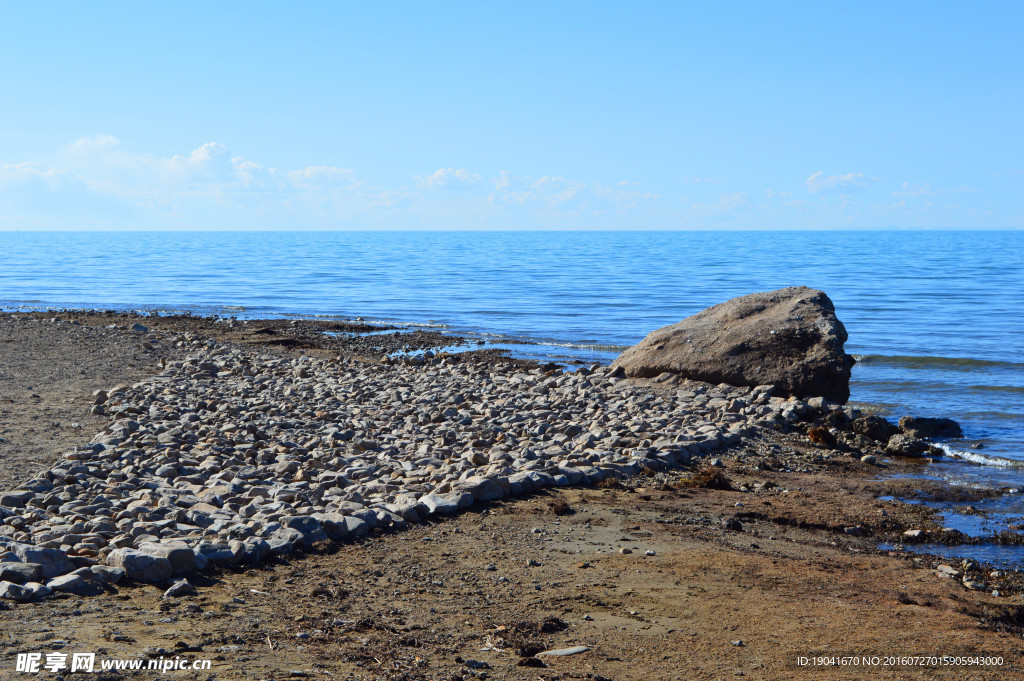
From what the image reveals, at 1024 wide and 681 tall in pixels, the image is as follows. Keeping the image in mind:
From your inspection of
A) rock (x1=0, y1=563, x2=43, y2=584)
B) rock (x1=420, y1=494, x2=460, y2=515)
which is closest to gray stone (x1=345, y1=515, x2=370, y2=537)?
rock (x1=420, y1=494, x2=460, y2=515)

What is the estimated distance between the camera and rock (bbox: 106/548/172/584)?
514 centimetres

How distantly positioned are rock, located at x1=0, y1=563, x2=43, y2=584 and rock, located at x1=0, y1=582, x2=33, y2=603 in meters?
0.15

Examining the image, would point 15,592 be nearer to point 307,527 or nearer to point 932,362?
point 307,527

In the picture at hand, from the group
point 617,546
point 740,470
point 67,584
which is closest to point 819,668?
point 617,546

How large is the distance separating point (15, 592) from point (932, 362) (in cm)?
1888

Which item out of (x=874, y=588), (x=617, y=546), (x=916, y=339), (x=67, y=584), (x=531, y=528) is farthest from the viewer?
(x=916, y=339)

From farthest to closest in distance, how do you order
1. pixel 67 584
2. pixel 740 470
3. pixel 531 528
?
pixel 740 470 < pixel 531 528 < pixel 67 584

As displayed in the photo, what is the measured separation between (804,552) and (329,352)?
14.4 metres

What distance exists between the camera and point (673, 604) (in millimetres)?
5219

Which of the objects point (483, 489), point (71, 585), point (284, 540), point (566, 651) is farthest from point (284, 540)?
point (566, 651)

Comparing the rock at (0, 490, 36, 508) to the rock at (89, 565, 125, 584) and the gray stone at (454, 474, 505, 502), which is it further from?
the gray stone at (454, 474, 505, 502)

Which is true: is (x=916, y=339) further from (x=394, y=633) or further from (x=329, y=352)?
(x=394, y=633)

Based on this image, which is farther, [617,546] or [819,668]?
[617,546]

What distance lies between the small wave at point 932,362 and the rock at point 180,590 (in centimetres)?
1620
